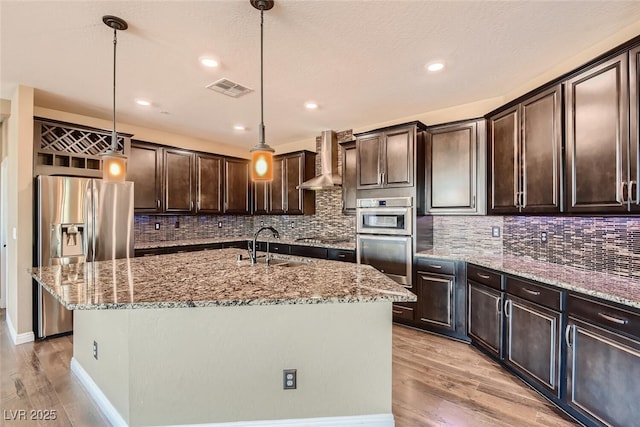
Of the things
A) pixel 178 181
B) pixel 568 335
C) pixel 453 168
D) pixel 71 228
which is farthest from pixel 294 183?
pixel 568 335

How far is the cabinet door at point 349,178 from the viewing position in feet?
14.0

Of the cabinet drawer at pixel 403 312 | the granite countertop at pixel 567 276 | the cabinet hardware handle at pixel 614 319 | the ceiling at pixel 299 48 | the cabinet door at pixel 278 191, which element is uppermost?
the ceiling at pixel 299 48

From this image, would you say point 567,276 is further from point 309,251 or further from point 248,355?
point 309,251

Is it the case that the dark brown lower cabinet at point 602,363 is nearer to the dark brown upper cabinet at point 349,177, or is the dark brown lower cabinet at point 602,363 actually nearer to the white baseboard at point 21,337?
the dark brown upper cabinet at point 349,177

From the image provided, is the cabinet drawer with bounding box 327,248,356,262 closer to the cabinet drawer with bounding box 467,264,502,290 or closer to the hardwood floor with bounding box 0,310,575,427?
the hardwood floor with bounding box 0,310,575,427

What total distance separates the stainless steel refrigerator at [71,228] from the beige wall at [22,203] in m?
0.07

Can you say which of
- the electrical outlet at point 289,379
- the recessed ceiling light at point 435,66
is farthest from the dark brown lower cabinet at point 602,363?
the recessed ceiling light at point 435,66

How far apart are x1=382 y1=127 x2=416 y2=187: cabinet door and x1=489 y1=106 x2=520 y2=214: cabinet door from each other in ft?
2.70

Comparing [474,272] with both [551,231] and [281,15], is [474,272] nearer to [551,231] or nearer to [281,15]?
[551,231]

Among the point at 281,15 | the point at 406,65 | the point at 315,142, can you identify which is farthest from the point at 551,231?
the point at 315,142

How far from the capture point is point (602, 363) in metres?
1.78

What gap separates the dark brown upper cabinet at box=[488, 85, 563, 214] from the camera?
2.34m

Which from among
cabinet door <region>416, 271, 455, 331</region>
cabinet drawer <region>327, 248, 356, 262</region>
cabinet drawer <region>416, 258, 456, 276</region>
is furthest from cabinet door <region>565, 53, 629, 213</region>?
cabinet drawer <region>327, 248, 356, 262</region>

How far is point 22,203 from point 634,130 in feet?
16.6
